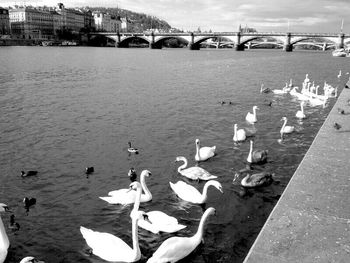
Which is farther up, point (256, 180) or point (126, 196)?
point (256, 180)

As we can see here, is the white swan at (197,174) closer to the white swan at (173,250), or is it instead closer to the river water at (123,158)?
the river water at (123,158)

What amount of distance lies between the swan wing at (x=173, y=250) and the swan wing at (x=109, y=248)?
621 millimetres

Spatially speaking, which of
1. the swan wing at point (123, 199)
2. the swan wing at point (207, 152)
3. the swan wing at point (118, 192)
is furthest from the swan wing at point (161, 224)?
the swan wing at point (207, 152)

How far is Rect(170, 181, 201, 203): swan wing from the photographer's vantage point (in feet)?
35.6

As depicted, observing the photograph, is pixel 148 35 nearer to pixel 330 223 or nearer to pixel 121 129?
pixel 121 129

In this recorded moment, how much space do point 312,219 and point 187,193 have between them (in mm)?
4309

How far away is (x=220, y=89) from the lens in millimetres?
35062

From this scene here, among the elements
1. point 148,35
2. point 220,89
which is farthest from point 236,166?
point 148,35

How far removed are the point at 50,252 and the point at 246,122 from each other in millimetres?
14550

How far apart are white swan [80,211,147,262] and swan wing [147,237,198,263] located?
0.47 metres

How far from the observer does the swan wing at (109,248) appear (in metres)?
8.09

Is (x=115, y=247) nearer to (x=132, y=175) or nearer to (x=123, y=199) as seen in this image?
(x=123, y=199)

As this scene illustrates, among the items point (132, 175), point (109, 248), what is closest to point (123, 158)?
point (132, 175)

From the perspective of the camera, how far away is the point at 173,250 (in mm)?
7867
